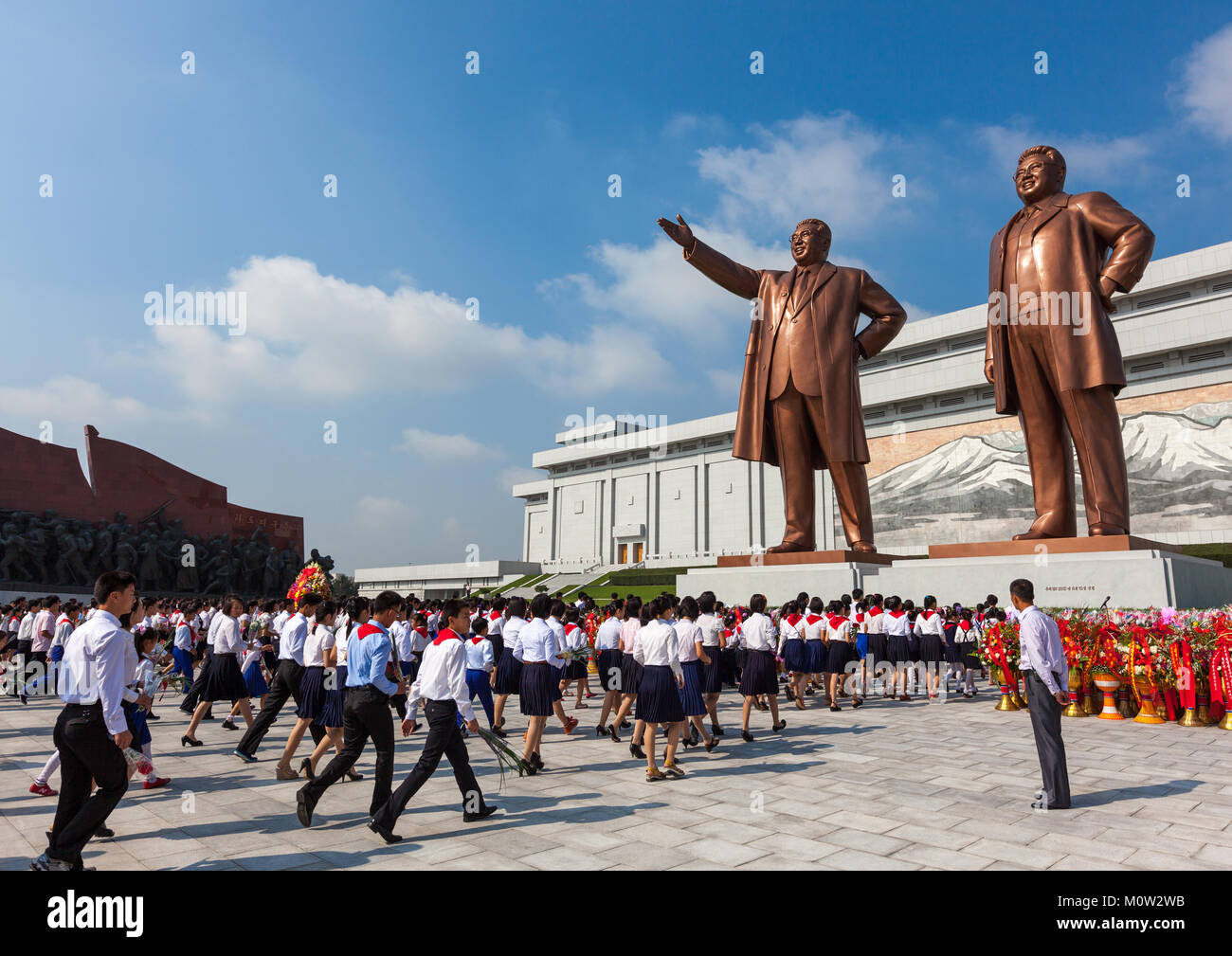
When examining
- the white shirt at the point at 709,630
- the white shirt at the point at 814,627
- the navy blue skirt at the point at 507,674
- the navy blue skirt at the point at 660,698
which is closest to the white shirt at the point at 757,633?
the white shirt at the point at 709,630

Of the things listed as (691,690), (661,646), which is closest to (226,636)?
(661,646)

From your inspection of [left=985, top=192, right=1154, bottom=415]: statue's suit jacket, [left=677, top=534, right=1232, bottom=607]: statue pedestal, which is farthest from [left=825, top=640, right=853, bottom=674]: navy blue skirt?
[left=985, top=192, right=1154, bottom=415]: statue's suit jacket

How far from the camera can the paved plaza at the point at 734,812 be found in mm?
4090

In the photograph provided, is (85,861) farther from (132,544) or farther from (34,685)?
(132,544)

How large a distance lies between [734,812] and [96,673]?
3.83m

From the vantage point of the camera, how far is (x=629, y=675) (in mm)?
8133

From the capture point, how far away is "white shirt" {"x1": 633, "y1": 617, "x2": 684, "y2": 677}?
632cm

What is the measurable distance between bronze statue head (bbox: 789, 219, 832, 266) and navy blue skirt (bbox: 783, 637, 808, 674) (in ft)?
26.7

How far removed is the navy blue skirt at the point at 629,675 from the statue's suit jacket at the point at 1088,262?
8.37 m

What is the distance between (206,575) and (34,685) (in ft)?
67.8
